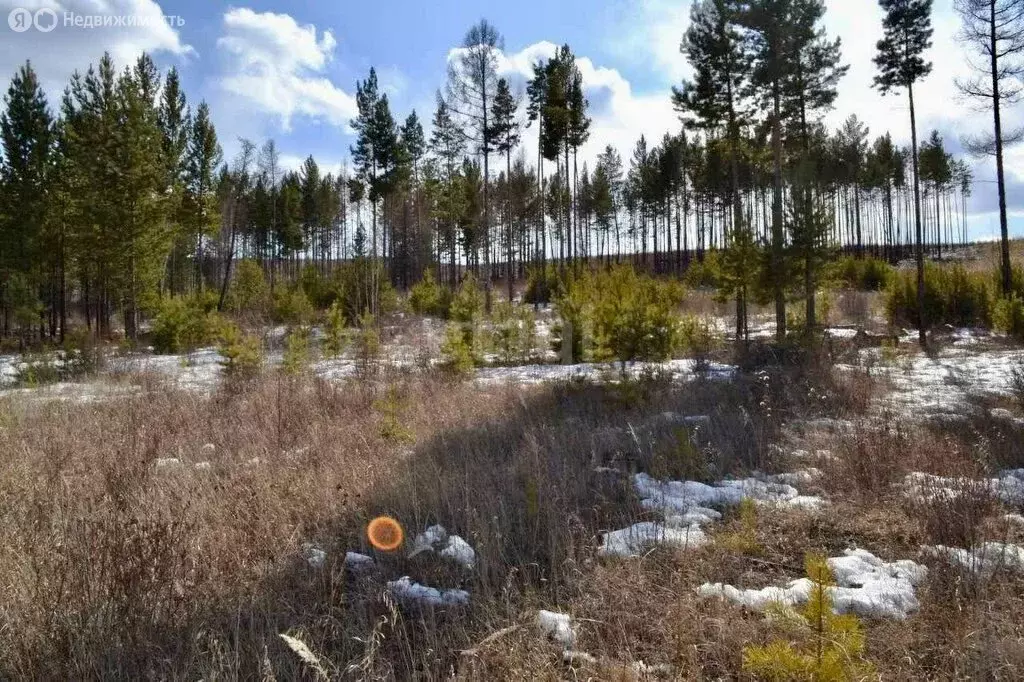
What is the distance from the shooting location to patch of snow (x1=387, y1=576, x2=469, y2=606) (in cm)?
277

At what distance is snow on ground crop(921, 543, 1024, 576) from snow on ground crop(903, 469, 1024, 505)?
1.99ft

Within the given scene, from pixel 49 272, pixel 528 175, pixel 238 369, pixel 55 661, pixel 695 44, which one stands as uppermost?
pixel 528 175

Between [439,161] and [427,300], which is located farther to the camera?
[439,161]

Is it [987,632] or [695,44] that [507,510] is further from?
[695,44]

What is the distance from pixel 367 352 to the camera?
11758 mm

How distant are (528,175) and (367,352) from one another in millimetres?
30652

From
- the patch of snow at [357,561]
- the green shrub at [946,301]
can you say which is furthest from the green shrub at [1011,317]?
the patch of snow at [357,561]

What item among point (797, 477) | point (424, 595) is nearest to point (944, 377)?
point (797, 477)

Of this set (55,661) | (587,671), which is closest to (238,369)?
(55,661)

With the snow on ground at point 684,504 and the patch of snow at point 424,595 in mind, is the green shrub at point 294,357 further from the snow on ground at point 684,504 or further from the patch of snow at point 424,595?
the patch of snow at point 424,595

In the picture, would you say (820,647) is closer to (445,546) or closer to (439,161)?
(445,546)

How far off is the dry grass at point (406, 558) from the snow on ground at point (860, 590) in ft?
0.35

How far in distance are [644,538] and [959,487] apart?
234 centimetres

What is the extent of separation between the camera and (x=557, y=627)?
2.51 m
